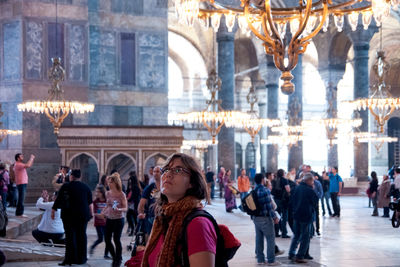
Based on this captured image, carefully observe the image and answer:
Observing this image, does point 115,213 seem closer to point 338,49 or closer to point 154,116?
point 154,116

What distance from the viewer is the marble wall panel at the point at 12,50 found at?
56.7 feet

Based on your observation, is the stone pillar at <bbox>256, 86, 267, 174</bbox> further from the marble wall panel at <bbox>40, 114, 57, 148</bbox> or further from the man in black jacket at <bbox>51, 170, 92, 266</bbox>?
the man in black jacket at <bbox>51, 170, 92, 266</bbox>

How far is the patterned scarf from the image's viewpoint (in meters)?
2.16

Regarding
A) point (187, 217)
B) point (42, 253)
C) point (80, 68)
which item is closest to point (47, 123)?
point (80, 68)

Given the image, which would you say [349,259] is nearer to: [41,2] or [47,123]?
[47,123]

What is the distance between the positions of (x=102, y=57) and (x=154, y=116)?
2626 millimetres

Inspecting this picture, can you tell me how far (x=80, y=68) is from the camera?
17.8 metres

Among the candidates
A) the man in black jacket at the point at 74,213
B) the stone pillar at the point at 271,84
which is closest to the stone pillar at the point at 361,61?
the stone pillar at the point at 271,84

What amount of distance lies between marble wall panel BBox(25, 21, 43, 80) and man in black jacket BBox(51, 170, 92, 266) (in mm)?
10854

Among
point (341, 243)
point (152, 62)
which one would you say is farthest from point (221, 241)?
point (152, 62)

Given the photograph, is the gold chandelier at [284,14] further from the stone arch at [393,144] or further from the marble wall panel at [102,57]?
the stone arch at [393,144]

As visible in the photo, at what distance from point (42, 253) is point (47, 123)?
983cm

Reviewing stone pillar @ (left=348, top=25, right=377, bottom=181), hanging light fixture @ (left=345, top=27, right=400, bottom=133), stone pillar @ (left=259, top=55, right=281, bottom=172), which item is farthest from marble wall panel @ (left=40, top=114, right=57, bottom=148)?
stone pillar @ (left=348, top=25, right=377, bottom=181)

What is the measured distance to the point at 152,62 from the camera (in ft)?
61.7
